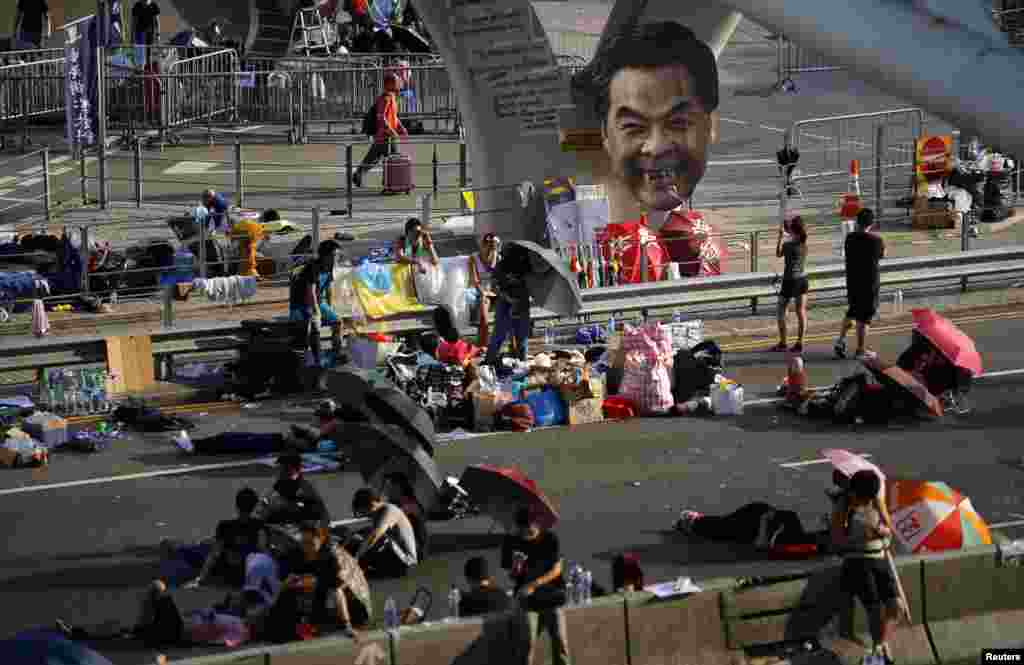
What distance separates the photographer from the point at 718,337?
2320cm

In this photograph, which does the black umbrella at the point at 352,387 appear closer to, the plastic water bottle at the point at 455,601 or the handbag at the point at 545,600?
the plastic water bottle at the point at 455,601

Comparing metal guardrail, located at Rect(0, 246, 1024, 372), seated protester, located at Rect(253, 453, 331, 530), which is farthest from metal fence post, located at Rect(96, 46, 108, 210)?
seated protester, located at Rect(253, 453, 331, 530)

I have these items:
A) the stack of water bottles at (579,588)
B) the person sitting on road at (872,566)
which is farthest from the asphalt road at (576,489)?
the person sitting on road at (872,566)

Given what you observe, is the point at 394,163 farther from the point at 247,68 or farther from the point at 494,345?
the point at 494,345

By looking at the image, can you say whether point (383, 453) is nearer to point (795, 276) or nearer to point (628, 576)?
point (628, 576)

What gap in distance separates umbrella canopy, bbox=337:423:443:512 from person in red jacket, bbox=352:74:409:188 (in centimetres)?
Result: 1577

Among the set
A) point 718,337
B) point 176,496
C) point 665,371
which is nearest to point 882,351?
point 718,337

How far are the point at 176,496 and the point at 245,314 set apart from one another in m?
6.63

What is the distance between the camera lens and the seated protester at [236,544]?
14578 mm

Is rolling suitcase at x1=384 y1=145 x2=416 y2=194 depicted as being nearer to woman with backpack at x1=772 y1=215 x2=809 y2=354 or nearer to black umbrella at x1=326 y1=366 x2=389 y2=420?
woman with backpack at x1=772 y1=215 x2=809 y2=354

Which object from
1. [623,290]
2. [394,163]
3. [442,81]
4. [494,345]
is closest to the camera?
[494,345]

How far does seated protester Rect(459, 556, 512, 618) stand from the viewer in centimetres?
1277

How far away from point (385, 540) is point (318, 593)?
1.50 meters

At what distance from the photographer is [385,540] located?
14.8 m
